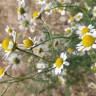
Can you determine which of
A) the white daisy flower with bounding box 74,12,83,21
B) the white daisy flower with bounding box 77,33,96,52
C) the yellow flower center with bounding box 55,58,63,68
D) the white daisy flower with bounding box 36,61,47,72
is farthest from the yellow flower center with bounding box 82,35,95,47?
the white daisy flower with bounding box 74,12,83,21

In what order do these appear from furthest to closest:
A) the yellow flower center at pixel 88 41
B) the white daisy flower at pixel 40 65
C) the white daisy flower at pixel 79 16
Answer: the white daisy flower at pixel 79 16, the white daisy flower at pixel 40 65, the yellow flower center at pixel 88 41

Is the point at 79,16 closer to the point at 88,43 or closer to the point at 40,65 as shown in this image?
the point at 40,65

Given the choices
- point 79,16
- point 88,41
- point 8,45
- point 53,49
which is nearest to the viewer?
point 88,41

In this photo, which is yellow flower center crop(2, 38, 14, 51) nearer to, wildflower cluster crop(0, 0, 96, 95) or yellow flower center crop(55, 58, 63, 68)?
wildflower cluster crop(0, 0, 96, 95)

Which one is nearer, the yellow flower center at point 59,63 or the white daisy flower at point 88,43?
the white daisy flower at point 88,43

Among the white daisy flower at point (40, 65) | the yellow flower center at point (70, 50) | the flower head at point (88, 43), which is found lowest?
the flower head at point (88, 43)

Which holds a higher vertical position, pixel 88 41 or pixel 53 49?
pixel 53 49

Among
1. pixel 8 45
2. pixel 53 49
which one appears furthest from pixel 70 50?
pixel 8 45

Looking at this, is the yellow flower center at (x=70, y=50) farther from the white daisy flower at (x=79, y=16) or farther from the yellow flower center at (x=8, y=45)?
the yellow flower center at (x=8, y=45)

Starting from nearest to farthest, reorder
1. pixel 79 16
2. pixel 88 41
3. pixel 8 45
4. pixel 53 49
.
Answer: pixel 88 41 → pixel 8 45 → pixel 53 49 → pixel 79 16

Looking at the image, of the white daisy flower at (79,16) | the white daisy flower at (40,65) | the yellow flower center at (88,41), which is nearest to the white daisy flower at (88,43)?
the yellow flower center at (88,41)

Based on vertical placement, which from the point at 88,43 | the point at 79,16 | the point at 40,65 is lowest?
the point at 88,43

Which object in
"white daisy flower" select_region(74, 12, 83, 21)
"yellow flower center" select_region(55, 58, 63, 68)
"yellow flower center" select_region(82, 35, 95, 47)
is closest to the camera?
"yellow flower center" select_region(82, 35, 95, 47)

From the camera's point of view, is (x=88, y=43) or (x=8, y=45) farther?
(x=8, y=45)
